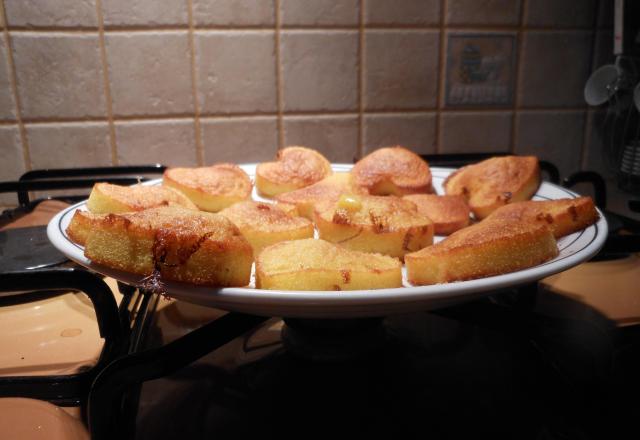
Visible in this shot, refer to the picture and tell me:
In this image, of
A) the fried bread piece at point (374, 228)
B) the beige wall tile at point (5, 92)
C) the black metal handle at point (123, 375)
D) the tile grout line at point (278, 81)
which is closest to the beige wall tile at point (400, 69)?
the tile grout line at point (278, 81)

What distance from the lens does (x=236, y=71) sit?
99 cm

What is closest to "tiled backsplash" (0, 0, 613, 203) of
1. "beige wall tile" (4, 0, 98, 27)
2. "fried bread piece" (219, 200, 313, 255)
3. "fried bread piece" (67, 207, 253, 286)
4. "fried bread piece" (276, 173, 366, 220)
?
"beige wall tile" (4, 0, 98, 27)

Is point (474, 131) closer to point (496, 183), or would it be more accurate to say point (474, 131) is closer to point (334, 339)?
point (496, 183)

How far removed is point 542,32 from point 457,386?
2.96ft

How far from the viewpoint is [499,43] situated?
104 cm

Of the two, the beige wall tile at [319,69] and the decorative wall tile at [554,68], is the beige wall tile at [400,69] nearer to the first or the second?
the beige wall tile at [319,69]

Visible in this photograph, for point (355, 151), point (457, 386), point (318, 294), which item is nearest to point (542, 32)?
point (355, 151)

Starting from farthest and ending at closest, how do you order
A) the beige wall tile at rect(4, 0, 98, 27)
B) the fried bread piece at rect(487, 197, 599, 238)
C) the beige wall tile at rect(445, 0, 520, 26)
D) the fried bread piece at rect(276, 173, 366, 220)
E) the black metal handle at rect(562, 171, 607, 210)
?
the beige wall tile at rect(445, 0, 520, 26) → the beige wall tile at rect(4, 0, 98, 27) → the black metal handle at rect(562, 171, 607, 210) → the fried bread piece at rect(276, 173, 366, 220) → the fried bread piece at rect(487, 197, 599, 238)

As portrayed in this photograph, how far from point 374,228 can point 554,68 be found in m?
0.85

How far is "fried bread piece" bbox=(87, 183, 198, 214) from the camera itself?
0.49 m

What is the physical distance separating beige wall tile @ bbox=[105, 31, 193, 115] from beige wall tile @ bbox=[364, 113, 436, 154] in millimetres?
386

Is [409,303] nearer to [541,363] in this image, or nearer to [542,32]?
[541,363]

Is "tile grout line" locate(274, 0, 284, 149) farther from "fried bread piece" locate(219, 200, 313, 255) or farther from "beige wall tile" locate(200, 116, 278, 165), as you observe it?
"fried bread piece" locate(219, 200, 313, 255)

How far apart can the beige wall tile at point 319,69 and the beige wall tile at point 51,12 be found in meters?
0.38
